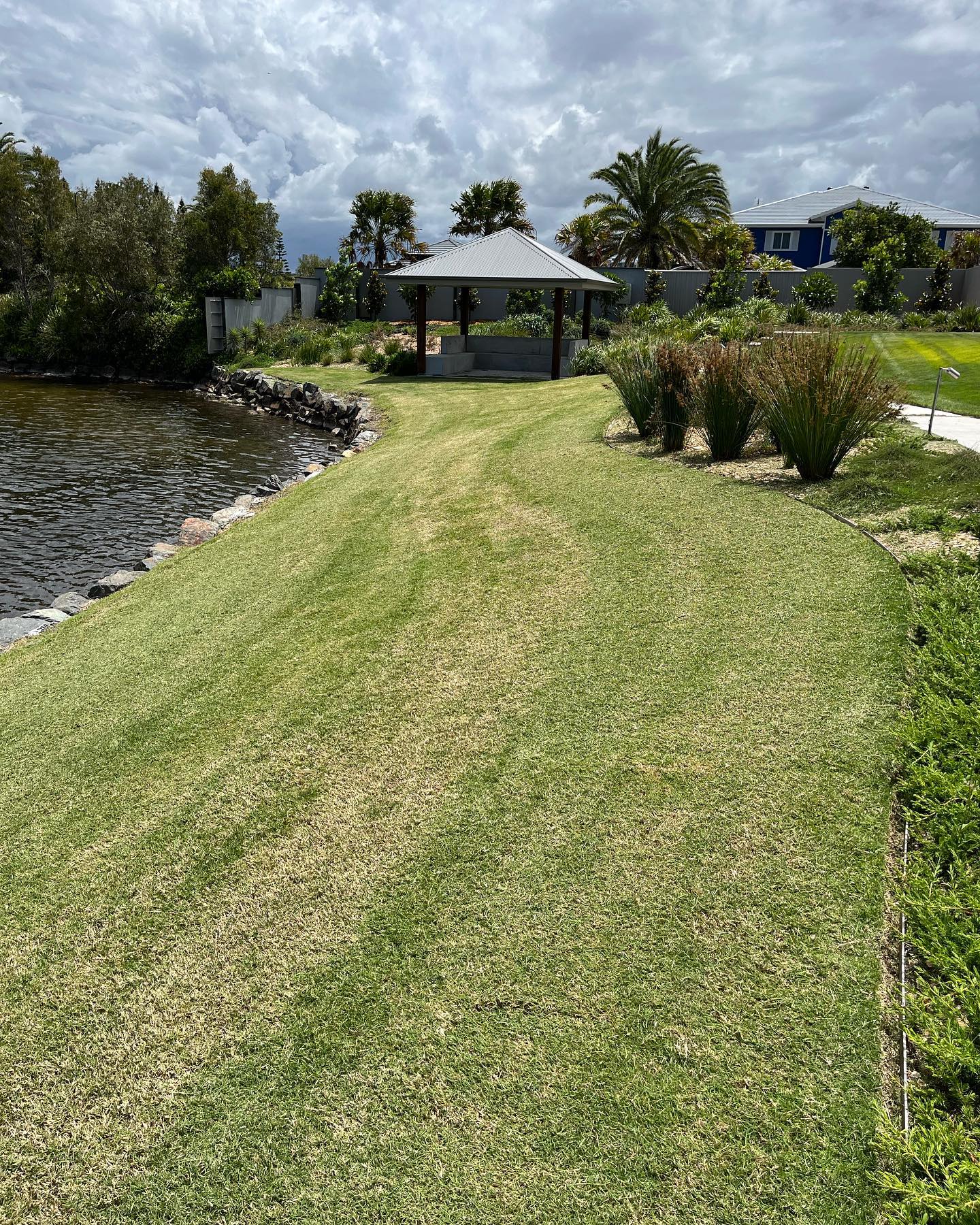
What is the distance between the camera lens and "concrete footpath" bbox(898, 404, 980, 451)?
8551 mm

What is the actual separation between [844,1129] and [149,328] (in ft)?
112

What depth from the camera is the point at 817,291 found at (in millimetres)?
25781

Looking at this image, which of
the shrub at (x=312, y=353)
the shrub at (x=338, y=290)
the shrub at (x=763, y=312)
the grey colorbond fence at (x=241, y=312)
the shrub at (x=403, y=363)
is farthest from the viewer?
the shrub at (x=338, y=290)

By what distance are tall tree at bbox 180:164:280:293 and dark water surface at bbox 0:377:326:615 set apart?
34.7ft

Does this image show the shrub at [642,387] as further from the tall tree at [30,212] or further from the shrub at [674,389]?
the tall tree at [30,212]

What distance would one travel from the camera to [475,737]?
391 centimetres

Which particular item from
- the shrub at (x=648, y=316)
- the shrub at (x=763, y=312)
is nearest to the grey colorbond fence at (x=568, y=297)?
the shrub at (x=648, y=316)

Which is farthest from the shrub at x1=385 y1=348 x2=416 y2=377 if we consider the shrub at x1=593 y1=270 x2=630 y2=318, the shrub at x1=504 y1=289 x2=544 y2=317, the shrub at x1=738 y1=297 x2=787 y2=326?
the shrub at x1=504 y1=289 x2=544 y2=317

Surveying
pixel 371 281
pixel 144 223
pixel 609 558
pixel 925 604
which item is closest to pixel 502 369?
pixel 371 281

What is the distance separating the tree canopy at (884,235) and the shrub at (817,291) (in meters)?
3.48

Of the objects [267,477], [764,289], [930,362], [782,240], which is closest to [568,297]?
[764,289]

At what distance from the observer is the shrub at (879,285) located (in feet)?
83.0

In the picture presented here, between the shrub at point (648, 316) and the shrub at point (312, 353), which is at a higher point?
the shrub at point (648, 316)

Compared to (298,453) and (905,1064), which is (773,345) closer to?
(905,1064)
